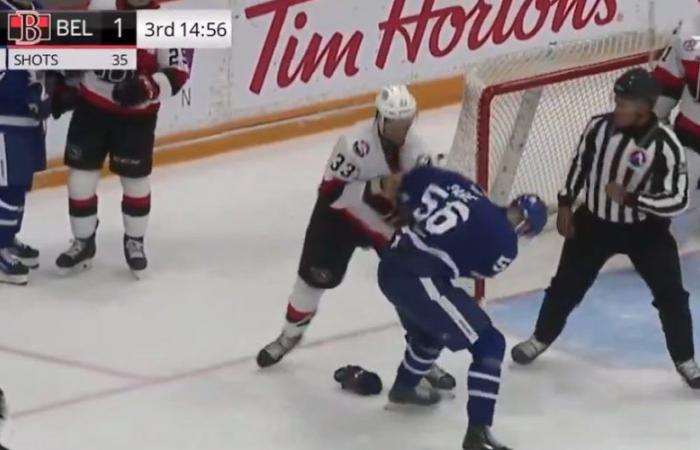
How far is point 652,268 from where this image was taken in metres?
4.92

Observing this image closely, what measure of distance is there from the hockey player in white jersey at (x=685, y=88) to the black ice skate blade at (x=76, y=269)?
1973mm

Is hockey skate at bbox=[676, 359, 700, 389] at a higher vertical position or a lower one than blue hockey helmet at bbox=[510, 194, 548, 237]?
lower

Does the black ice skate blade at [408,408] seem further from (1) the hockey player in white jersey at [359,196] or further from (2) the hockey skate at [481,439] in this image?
(2) the hockey skate at [481,439]

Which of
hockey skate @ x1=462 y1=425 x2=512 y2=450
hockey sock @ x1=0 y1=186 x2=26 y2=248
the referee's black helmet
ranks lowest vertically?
hockey sock @ x1=0 y1=186 x2=26 y2=248

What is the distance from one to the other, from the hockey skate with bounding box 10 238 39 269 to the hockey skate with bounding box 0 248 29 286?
0.06 m

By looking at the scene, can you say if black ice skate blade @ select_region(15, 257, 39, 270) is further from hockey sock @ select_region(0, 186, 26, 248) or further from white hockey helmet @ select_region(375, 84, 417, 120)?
white hockey helmet @ select_region(375, 84, 417, 120)

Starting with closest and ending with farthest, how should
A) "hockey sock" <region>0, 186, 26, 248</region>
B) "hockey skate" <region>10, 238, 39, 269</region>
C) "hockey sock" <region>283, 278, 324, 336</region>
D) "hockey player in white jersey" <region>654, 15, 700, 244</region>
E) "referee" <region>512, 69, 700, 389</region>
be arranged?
"referee" <region>512, 69, 700, 389</region>, "hockey sock" <region>283, 278, 324, 336</region>, "hockey player in white jersey" <region>654, 15, 700, 244</region>, "hockey sock" <region>0, 186, 26, 248</region>, "hockey skate" <region>10, 238, 39, 269</region>

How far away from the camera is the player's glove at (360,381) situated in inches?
197

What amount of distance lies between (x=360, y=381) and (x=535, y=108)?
1428 millimetres

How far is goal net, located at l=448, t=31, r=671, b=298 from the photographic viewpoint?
579 cm

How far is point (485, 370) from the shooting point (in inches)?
174

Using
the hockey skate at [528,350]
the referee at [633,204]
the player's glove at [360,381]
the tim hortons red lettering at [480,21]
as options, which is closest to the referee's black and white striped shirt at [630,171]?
the referee at [633,204]

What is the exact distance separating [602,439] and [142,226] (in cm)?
204

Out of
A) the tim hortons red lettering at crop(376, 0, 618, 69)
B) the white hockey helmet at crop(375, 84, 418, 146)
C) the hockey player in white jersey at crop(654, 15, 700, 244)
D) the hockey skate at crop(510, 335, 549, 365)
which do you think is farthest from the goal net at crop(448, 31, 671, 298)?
the tim hortons red lettering at crop(376, 0, 618, 69)
